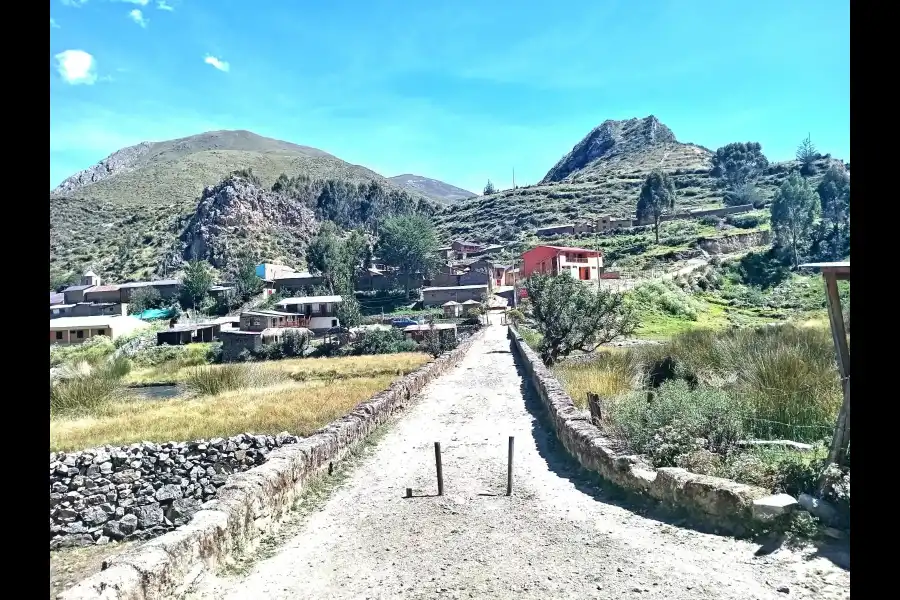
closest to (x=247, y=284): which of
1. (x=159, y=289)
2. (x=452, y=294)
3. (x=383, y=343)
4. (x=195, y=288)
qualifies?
(x=195, y=288)

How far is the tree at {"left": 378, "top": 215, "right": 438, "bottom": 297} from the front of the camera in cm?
8250

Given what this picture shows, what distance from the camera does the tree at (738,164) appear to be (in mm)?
104562

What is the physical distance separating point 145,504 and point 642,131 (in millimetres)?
Answer: 183478

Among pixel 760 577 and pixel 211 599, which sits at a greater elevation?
pixel 760 577

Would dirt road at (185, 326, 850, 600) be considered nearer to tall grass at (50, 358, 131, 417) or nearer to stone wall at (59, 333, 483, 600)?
stone wall at (59, 333, 483, 600)

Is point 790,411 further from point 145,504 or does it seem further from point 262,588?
point 145,504

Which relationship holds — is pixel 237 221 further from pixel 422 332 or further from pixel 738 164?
pixel 738 164

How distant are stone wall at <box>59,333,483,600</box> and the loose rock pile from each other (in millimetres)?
3783

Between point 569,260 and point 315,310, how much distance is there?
26142mm

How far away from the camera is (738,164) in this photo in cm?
10731

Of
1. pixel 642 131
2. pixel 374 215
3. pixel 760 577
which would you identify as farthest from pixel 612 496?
pixel 642 131
